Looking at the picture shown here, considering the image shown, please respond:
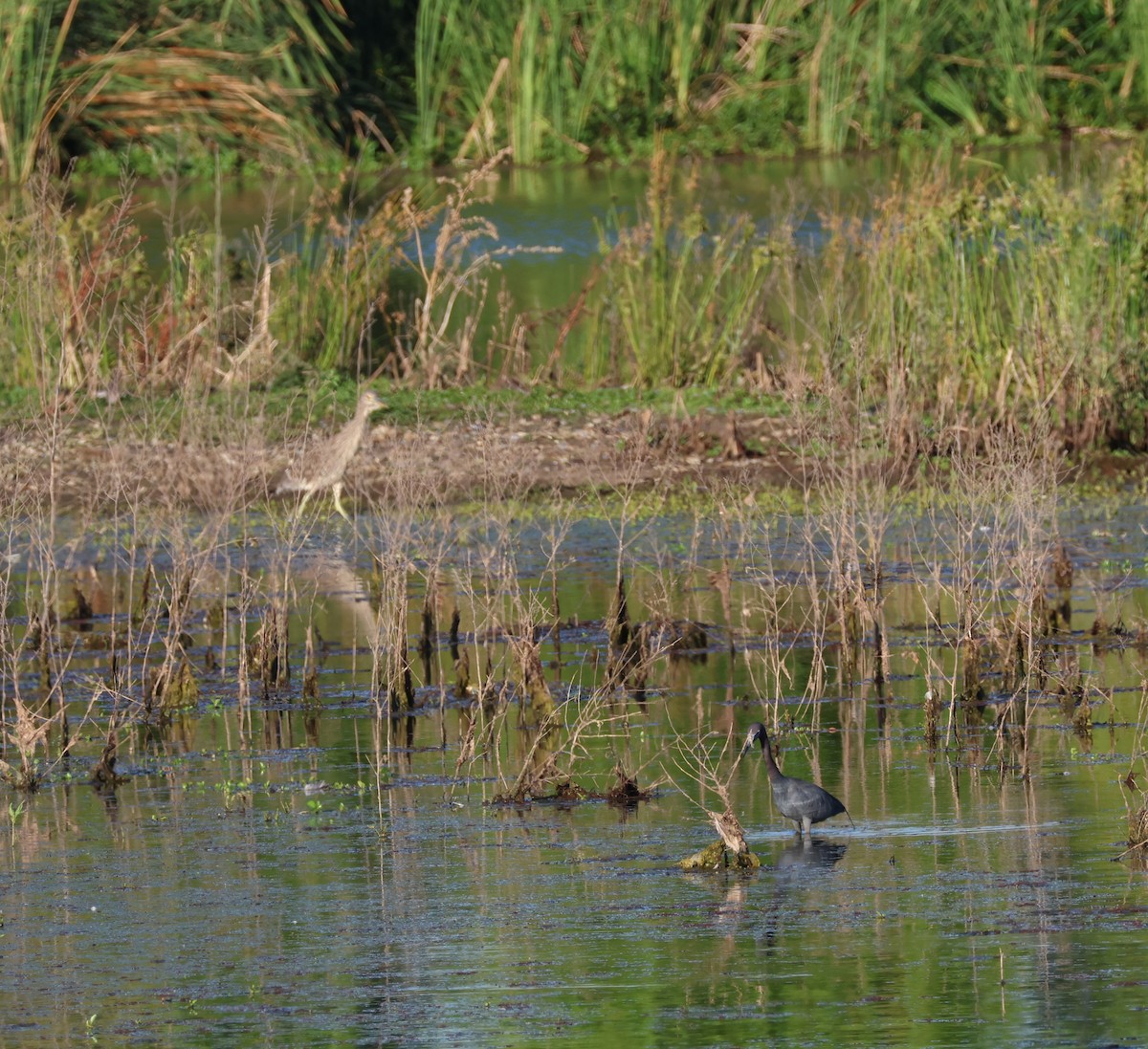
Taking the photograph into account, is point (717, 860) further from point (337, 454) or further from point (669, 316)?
point (669, 316)

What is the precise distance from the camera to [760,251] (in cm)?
2017

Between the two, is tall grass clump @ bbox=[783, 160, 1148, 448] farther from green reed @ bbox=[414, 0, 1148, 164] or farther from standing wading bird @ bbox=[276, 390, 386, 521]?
green reed @ bbox=[414, 0, 1148, 164]

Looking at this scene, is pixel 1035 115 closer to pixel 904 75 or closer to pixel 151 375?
pixel 904 75

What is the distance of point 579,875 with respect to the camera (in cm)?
880

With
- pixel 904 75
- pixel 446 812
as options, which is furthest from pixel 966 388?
pixel 904 75

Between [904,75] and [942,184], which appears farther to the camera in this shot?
[904,75]

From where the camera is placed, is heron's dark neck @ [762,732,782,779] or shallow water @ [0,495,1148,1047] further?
heron's dark neck @ [762,732,782,779]

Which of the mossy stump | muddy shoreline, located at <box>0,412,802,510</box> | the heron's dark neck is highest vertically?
the heron's dark neck

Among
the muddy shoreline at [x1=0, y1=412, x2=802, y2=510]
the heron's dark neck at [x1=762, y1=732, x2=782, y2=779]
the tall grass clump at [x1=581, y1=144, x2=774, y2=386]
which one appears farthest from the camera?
the tall grass clump at [x1=581, y1=144, x2=774, y2=386]

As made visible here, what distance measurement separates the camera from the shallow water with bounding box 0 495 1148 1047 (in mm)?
7246

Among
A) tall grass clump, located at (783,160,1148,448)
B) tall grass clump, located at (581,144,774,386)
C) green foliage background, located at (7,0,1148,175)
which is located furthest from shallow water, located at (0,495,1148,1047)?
green foliage background, located at (7,0,1148,175)

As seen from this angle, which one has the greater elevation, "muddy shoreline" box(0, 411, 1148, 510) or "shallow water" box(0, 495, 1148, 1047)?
"shallow water" box(0, 495, 1148, 1047)

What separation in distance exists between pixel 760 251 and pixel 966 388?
90.1 inches

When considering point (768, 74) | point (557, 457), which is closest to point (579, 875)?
point (557, 457)
